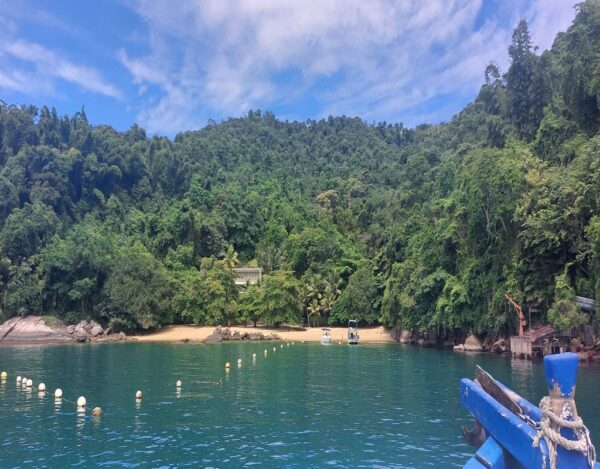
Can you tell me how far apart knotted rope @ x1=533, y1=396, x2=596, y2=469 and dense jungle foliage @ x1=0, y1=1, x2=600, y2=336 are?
95.5 feet

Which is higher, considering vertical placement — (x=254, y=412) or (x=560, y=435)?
(x=560, y=435)

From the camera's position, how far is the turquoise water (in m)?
16.4

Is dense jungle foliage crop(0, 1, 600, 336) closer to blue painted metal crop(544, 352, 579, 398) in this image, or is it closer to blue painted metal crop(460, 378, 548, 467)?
blue painted metal crop(460, 378, 548, 467)

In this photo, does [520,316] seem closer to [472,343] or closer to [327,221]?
[472,343]

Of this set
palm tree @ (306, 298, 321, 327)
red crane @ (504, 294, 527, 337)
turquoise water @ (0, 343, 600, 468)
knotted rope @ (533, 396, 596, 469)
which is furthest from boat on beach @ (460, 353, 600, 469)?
palm tree @ (306, 298, 321, 327)

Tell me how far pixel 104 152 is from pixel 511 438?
108259 millimetres

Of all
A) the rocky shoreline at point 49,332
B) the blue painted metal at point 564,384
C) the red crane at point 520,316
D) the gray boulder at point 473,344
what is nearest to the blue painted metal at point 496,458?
the blue painted metal at point 564,384

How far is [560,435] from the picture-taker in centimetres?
830

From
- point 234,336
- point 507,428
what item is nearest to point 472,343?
point 234,336

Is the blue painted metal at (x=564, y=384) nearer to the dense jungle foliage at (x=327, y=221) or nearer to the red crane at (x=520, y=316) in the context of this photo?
the dense jungle foliage at (x=327, y=221)

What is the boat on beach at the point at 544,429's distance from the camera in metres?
8.19

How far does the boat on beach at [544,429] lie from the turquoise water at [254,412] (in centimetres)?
495

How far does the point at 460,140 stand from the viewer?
104062 mm

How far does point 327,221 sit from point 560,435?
282 feet
